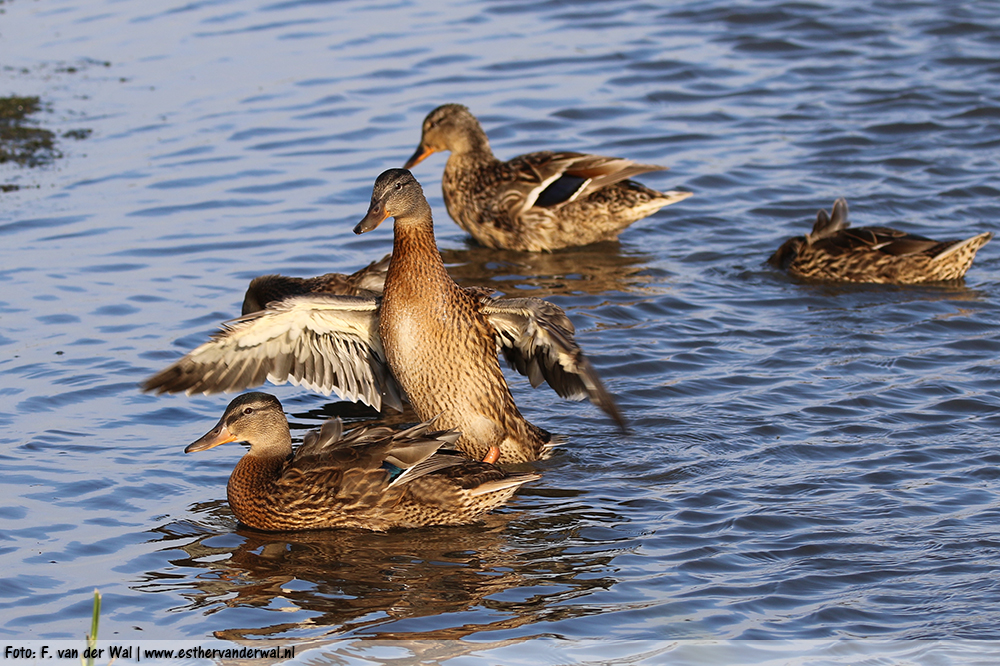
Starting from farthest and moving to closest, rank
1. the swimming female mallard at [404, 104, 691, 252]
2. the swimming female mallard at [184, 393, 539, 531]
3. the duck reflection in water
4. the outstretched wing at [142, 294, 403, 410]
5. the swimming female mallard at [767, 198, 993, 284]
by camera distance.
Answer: the swimming female mallard at [404, 104, 691, 252]
the swimming female mallard at [767, 198, 993, 284]
the outstretched wing at [142, 294, 403, 410]
the swimming female mallard at [184, 393, 539, 531]
the duck reflection in water

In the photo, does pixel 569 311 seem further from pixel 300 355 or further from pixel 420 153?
pixel 420 153

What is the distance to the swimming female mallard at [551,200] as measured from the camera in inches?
425

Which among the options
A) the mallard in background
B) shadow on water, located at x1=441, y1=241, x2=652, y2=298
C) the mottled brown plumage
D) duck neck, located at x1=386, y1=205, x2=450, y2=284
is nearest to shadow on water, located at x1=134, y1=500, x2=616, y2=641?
the mottled brown plumage

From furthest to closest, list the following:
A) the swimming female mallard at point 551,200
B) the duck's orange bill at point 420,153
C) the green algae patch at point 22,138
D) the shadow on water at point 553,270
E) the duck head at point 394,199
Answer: the green algae patch at point 22,138 → the duck's orange bill at point 420,153 → the swimming female mallard at point 551,200 → the shadow on water at point 553,270 → the duck head at point 394,199

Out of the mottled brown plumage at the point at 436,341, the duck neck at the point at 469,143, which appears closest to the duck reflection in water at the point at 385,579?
the mottled brown plumage at the point at 436,341

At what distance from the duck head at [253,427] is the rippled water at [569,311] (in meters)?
0.38

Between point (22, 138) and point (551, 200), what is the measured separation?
4.97 meters

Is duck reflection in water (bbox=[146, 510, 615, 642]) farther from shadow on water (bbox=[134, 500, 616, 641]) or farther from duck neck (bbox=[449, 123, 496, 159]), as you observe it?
duck neck (bbox=[449, 123, 496, 159])

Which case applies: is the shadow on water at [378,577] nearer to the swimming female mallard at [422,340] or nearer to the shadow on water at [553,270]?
the swimming female mallard at [422,340]

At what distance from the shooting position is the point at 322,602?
Result: 5719 mm

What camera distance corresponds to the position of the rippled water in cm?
578

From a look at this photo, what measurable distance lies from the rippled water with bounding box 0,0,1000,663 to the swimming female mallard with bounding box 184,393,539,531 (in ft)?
0.37

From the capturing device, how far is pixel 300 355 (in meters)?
7.64

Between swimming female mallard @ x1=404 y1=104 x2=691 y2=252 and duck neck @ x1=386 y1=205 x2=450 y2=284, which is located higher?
duck neck @ x1=386 y1=205 x2=450 y2=284
